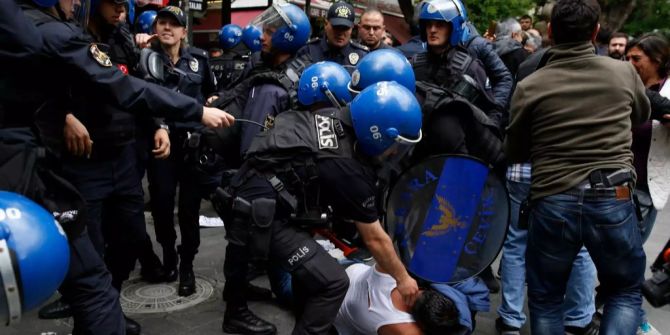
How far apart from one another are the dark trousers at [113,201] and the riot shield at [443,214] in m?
1.42

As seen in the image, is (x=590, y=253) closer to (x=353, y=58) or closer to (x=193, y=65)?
(x=353, y=58)

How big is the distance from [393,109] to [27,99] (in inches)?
58.2

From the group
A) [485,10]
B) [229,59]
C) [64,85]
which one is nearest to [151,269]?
[64,85]

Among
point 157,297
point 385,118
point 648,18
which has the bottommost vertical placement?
point 648,18

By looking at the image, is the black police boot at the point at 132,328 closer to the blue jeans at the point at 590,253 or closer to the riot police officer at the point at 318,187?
the riot police officer at the point at 318,187

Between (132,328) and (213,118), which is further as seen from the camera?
(132,328)

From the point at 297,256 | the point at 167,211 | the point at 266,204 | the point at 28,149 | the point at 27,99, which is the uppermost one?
the point at 27,99

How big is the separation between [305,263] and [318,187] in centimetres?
38

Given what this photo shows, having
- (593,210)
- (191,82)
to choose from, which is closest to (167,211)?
(191,82)

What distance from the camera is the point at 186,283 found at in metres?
4.28

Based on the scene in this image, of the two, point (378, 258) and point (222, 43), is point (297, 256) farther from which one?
point (222, 43)

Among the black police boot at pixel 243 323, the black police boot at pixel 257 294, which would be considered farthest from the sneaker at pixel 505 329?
the black police boot at pixel 257 294

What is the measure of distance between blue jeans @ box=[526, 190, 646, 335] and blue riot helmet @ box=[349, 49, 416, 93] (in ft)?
3.32

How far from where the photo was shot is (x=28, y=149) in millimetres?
2334
